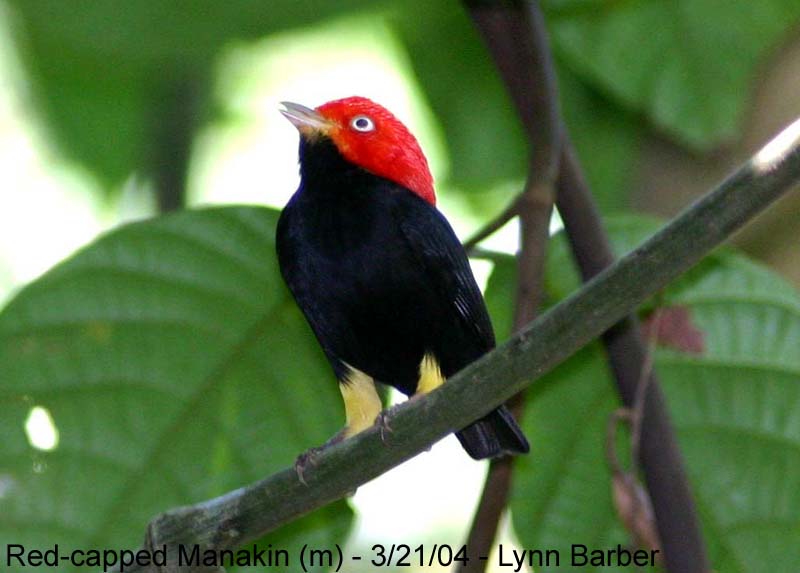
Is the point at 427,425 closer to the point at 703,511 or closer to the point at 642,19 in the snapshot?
the point at 703,511

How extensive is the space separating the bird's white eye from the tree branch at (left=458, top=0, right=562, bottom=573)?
388 millimetres

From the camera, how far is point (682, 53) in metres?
4.61

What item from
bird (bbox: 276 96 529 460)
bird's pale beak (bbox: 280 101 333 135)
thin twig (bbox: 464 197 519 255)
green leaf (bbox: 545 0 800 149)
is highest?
green leaf (bbox: 545 0 800 149)

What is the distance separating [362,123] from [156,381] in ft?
2.86

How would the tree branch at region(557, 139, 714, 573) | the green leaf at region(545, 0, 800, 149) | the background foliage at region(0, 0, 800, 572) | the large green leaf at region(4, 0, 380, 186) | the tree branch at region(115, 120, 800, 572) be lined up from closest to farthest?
the tree branch at region(115, 120, 800, 572) → the tree branch at region(557, 139, 714, 573) → the background foliage at region(0, 0, 800, 572) → the large green leaf at region(4, 0, 380, 186) → the green leaf at region(545, 0, 800, 149)

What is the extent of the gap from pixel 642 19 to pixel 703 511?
182 cm

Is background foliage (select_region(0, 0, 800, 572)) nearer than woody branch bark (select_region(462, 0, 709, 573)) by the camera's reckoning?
No

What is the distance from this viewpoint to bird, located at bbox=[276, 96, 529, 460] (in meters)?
3.22

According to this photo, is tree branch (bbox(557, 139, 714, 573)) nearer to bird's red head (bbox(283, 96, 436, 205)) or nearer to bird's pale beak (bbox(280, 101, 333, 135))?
bird's red head (bbox(283, 96, 436, 205))

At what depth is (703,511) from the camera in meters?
3.61

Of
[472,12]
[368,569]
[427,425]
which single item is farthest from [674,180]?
[368,569]

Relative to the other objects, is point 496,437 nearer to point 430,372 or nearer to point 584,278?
Answer: point 430,372

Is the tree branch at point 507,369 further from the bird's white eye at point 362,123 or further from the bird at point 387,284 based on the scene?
the bird's white eye at point 362,123

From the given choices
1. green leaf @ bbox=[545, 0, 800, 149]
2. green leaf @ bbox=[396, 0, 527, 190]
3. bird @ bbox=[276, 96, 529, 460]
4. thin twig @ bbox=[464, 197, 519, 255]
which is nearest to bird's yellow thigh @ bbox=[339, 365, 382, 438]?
bird @ bbox=[276, 96, 529, 460]
